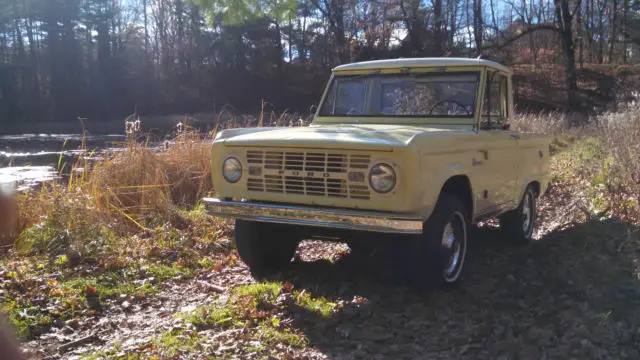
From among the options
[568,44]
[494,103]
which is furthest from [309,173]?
[568,44]

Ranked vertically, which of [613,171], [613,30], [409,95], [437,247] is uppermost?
[613,30]

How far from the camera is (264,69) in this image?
3728cm

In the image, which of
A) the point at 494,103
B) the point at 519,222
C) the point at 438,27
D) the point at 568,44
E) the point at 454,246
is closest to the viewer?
the point at 454,246

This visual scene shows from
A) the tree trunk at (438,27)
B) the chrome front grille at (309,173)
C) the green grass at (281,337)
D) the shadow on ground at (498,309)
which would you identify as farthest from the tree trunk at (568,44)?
the green grass at (281,337)

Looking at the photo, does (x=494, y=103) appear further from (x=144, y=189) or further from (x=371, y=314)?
(x=144, y=189)

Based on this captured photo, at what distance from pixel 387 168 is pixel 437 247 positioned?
28.1 inches

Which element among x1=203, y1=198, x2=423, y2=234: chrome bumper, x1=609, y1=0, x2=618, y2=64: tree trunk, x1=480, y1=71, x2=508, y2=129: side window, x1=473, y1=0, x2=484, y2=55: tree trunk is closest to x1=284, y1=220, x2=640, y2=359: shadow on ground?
x1=203, y1=198, x2=423, y2=234: chrome bumper

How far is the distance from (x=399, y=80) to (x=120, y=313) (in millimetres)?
3177

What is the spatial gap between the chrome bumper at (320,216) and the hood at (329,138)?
0.45 m

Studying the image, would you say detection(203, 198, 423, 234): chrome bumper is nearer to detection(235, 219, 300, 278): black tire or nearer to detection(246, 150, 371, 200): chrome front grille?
detection(246, 150, 371, 200): chrome front grille

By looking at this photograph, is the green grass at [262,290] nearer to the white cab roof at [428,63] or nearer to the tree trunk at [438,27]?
the white cab roof at [428,63]

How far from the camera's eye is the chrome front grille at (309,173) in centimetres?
404

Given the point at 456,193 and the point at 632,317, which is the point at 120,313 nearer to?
the point at 456,193

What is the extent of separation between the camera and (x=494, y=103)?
560cm
